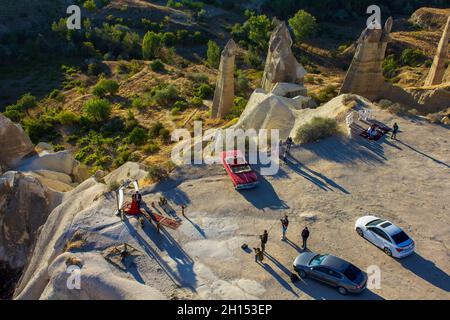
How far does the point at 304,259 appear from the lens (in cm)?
1490

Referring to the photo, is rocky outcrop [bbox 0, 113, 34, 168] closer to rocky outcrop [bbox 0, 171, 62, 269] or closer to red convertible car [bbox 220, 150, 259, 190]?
rocky outcrop [bbox 0, 171, 62, 269]

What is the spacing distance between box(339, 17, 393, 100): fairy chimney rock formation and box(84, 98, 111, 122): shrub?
21.4m

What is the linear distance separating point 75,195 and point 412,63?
133 ft

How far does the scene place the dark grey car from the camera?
45.5 feet

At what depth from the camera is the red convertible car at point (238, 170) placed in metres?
19.5

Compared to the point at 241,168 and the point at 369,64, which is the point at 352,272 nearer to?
the point at 241,168

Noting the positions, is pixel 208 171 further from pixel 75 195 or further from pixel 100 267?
pixel 100 267

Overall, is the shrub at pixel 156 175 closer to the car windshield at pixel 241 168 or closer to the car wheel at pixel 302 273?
the car windshield at pixel 241 168

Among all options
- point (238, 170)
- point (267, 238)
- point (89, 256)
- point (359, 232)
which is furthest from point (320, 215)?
point (89, 256)

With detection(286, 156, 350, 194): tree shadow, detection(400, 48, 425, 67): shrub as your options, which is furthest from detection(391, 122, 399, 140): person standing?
detection(400, 48, 425, 67): shrub

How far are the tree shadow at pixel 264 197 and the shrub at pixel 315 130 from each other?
3.83m

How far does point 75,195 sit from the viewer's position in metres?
21.3

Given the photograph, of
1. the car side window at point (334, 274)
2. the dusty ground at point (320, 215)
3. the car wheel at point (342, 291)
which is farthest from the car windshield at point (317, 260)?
the car wheel at point (342, 291)

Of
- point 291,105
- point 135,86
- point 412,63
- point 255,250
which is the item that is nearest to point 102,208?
point 255,250
